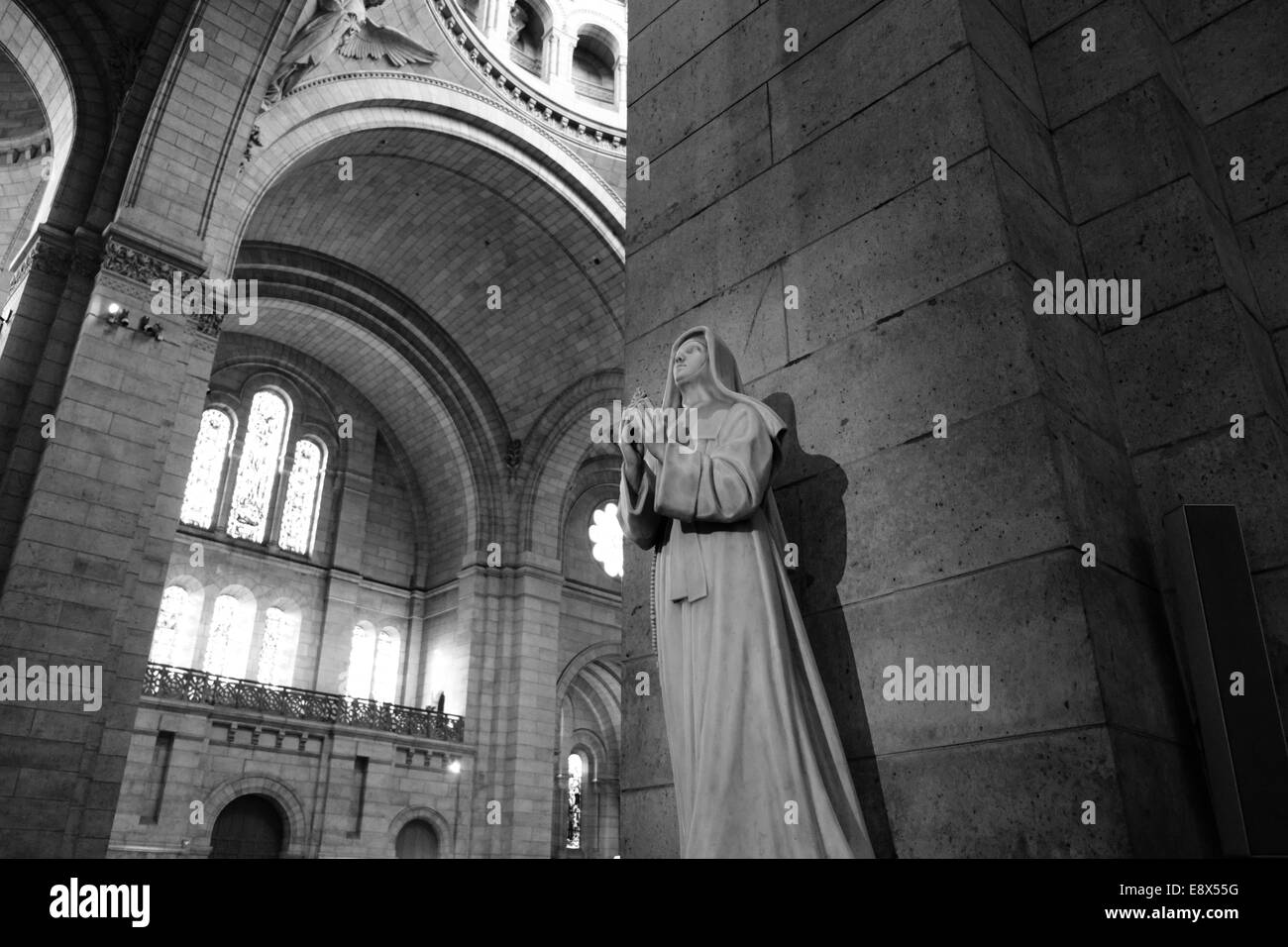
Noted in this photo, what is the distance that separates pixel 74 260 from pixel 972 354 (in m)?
11.3

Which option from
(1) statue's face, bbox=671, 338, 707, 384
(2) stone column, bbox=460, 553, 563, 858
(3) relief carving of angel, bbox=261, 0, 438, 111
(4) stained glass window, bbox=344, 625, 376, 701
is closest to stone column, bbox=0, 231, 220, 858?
(3) relief carving of angel, bbox=261, 0, 438, 111

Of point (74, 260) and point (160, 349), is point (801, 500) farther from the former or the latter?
point (74, 260)

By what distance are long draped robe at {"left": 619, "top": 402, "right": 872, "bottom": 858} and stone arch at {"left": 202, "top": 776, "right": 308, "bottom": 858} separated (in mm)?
16230

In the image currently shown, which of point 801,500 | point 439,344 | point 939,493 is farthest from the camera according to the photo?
point 439,344

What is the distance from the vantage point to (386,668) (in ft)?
72.1

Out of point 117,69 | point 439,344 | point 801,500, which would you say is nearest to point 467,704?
point 439,344

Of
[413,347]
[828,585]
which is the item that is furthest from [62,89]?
[828,585]

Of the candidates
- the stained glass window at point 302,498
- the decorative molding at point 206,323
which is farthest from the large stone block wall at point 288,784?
the decorative molding at point 206,323

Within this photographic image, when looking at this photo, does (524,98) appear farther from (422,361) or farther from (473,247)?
(422,361)

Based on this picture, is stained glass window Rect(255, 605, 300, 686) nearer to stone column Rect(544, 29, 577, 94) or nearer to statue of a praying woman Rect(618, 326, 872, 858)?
stone column Rect(544, 29, 577, 94)

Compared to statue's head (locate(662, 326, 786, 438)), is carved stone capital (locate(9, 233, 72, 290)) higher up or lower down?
higher up

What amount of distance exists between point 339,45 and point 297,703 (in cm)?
1240

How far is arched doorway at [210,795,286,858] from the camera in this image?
16.8 meters
